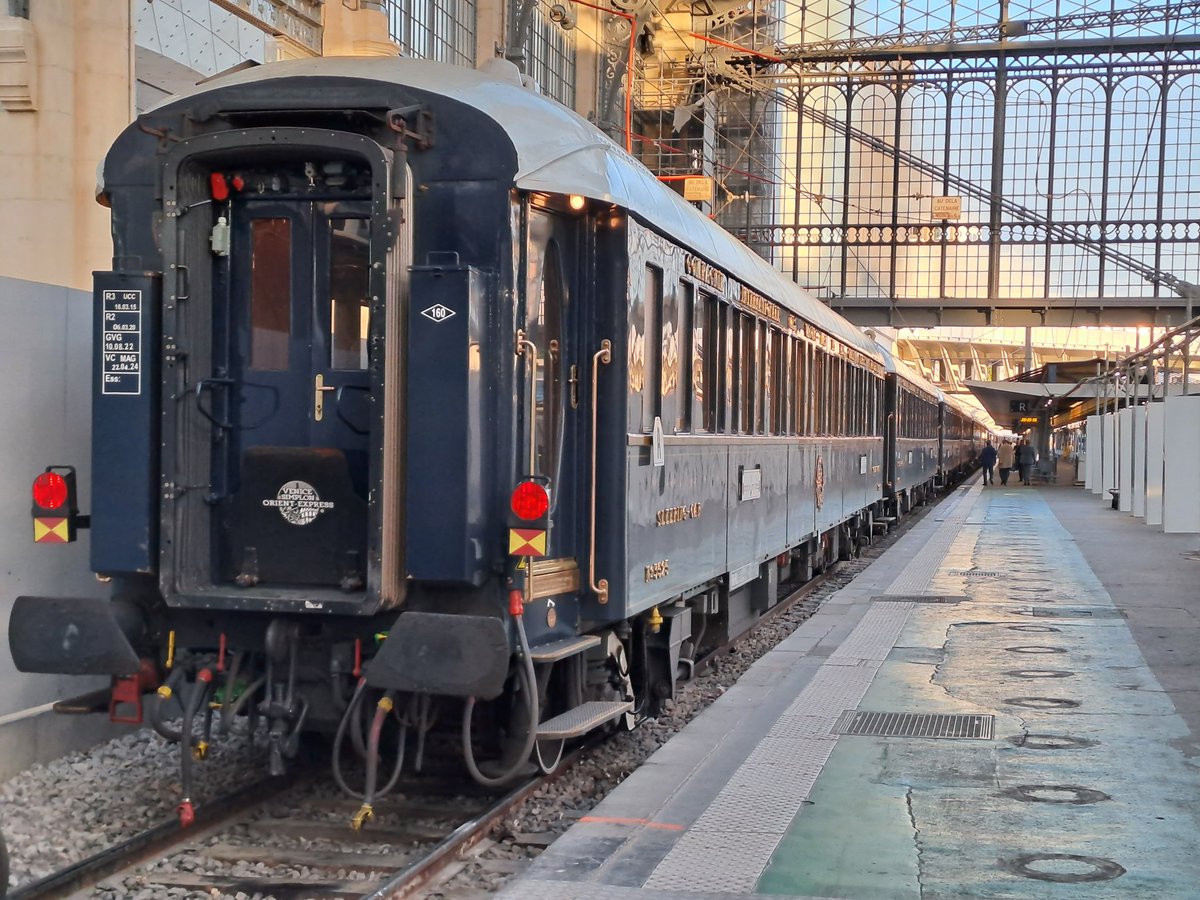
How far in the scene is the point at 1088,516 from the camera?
1188 inches

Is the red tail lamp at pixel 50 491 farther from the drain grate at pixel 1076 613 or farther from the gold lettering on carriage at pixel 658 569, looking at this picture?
the drain grate at pixel 1076 613

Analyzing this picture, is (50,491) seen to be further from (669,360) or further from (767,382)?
(767,382)

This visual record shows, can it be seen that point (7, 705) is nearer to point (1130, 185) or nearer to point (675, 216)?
point (675, 216)

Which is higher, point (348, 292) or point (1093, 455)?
point (348, 292)

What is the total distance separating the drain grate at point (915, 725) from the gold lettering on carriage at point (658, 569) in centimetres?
127

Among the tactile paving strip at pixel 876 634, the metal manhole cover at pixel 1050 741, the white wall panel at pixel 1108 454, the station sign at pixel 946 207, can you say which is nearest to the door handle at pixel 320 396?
the metal manhole cover at pixel 1050 741

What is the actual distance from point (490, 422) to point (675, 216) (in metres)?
2.40

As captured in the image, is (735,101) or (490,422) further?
(735,101)

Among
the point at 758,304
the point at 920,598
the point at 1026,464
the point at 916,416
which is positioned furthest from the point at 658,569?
the point at 1026,464

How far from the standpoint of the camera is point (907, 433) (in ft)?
90.1

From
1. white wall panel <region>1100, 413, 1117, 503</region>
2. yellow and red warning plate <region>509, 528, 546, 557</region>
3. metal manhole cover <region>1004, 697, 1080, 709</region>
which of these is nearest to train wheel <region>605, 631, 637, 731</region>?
yellow and red warning plate <region>509, 528, 546, 557</region>

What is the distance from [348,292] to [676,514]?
2.65m

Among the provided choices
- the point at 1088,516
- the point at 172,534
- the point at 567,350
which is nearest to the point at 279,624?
the point at 172,534

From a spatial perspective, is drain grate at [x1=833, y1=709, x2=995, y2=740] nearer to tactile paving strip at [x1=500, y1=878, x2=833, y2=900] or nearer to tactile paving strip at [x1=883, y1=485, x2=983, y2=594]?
tactile paving strip at [x1=500, y1=878, x2=833, y2=900]
